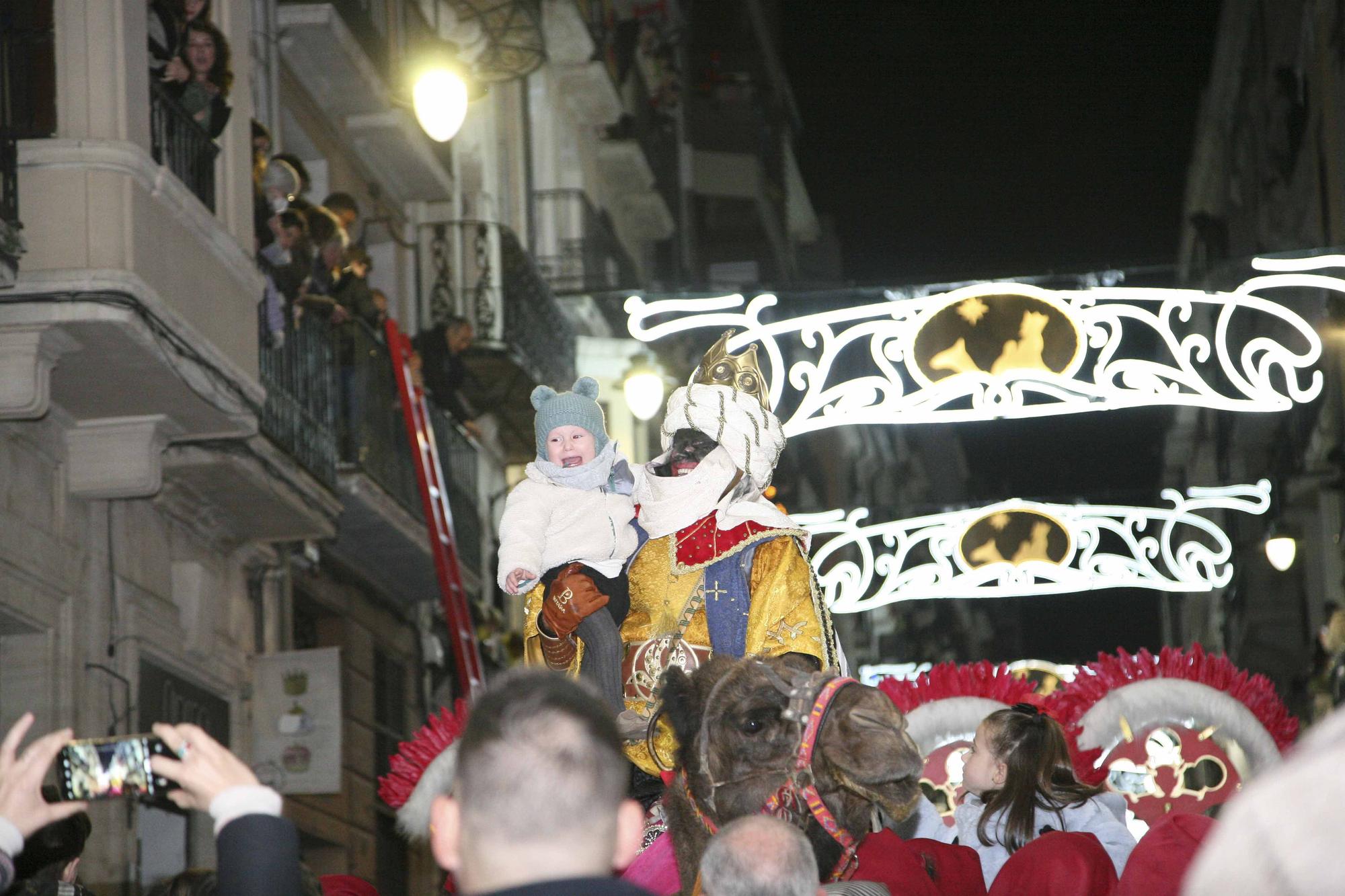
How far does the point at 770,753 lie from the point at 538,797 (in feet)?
7.13

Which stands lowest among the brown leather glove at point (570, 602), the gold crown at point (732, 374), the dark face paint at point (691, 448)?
the brown leather glove at point (570, 602)

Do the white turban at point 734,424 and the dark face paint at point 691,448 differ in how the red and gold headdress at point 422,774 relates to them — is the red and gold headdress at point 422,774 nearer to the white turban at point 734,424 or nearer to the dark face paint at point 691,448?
the dark face paint at point 691,448

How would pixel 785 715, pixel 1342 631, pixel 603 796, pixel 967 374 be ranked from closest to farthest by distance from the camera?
pixel 603 796 < pixel 785 715 < pixel 967 374 < pixel 1342 631

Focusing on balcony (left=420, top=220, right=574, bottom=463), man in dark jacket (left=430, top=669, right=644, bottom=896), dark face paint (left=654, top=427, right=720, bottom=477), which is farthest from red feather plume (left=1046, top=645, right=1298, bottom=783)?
balcony (left=420, top=220, right=574, bottom=463)

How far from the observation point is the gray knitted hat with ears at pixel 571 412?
604cm

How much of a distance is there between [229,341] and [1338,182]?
11985mm

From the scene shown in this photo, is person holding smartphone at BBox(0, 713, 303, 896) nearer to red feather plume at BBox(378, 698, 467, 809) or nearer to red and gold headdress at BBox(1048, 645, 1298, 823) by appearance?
red feather plume at BBox(378, 698, 467, 809)

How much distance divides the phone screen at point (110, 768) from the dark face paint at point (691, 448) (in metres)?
2.81

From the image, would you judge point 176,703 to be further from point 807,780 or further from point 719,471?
point 807,780

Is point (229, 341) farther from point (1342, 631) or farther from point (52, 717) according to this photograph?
point (1342, 631)

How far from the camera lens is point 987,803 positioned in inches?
258

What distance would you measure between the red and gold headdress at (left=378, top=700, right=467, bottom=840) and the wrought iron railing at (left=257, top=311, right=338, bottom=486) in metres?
7.68

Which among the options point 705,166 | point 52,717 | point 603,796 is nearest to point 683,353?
point 52,717

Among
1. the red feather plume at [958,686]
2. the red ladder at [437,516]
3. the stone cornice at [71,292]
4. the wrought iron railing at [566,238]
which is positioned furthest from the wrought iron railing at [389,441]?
the red feather plume at [958,686]
